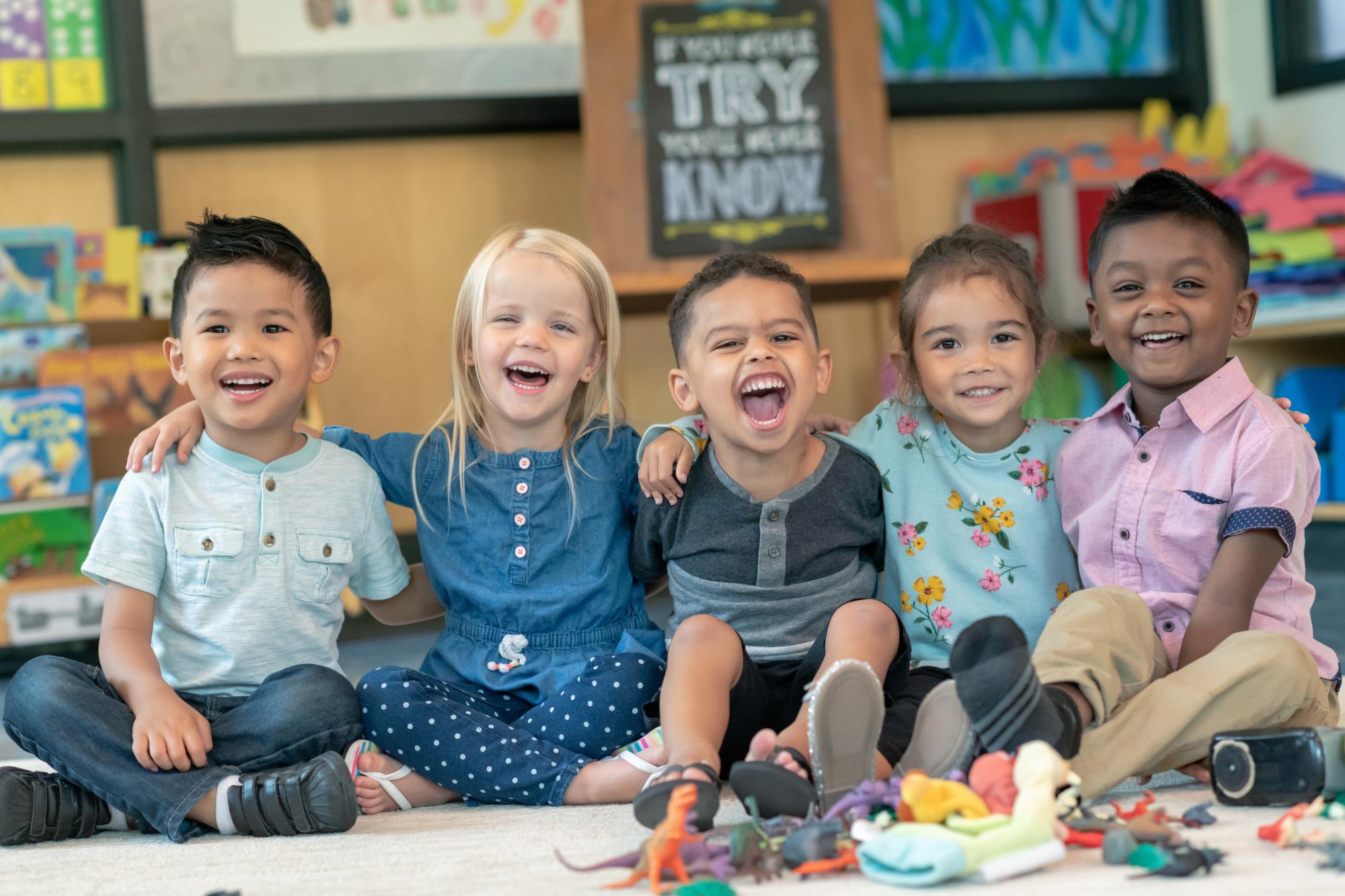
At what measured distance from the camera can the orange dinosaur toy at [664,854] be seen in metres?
0.97

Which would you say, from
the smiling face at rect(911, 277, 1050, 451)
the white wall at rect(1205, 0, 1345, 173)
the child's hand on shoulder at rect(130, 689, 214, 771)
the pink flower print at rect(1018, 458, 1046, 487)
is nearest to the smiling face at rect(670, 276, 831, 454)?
the smiling face at rect(911, 277, 1050, 451)

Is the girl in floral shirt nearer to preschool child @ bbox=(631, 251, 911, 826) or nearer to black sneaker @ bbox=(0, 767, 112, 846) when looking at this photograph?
preschool child @ bbox=(631, 251, 911, 826)

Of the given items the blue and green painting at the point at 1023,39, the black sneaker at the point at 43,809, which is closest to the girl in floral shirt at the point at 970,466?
the black sneaker at the point at 43,809

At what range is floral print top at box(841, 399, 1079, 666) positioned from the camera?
151cm

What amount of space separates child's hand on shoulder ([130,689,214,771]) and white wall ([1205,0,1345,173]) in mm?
2789

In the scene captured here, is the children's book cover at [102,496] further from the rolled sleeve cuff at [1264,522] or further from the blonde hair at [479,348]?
the rolled sleeve cuff at [1264,522]

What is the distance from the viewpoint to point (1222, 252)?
1.45m

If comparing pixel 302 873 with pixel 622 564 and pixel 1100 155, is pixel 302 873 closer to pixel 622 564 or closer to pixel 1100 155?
pixel 622 564

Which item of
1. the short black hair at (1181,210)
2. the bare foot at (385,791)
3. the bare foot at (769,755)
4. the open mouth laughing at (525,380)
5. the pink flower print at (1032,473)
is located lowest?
the bare foot at (385,791)

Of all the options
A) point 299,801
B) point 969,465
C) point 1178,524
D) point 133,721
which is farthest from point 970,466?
point 133,721

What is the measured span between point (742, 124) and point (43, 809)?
2060 mm

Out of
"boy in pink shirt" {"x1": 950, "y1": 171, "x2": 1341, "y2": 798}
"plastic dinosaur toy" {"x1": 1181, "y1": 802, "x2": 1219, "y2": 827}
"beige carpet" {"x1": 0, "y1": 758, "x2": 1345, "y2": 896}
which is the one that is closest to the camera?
"beige carpet" {"x1": 0, "y1": 758, "x2": 1345, "y2": 896}

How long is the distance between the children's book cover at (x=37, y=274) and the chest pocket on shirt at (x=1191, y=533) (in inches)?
83.8

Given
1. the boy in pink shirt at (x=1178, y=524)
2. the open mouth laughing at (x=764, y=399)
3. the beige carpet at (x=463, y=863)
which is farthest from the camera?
the open mouth laughing at (x=764, y=399)
